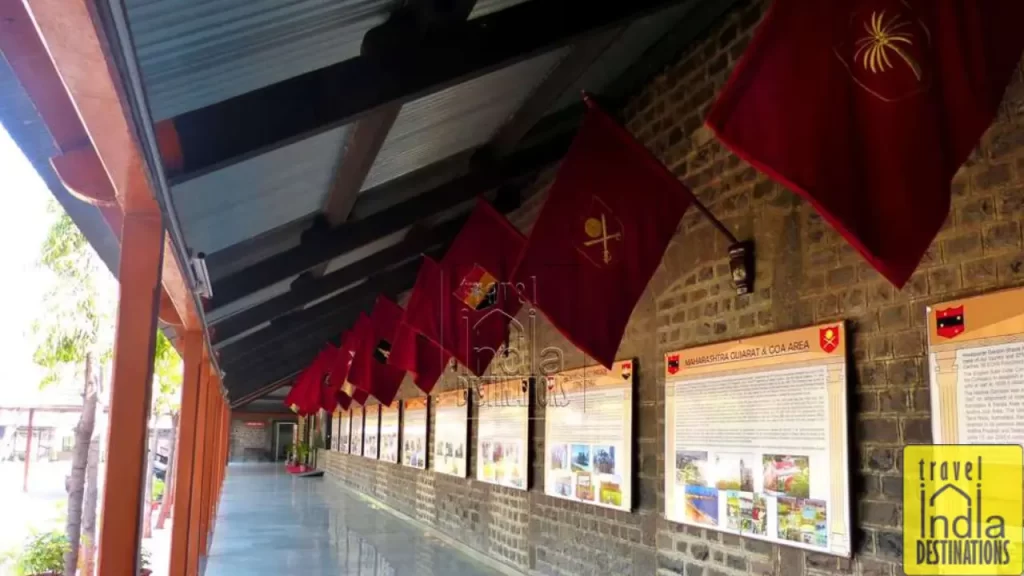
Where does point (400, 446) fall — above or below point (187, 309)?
below

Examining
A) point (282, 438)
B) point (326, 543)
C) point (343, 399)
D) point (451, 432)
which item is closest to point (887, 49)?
point (451, 432)

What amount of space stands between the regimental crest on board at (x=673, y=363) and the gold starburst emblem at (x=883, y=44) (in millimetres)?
2493

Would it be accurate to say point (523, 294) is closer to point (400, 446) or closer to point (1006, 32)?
point (1006, 32)

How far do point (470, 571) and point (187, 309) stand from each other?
378 cm

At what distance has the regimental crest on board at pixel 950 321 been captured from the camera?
2.81 meters

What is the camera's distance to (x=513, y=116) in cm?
522

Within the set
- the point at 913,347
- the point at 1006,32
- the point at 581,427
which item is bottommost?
the point at 581,427

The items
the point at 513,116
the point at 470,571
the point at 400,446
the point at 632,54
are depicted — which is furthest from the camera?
the point at 400,446

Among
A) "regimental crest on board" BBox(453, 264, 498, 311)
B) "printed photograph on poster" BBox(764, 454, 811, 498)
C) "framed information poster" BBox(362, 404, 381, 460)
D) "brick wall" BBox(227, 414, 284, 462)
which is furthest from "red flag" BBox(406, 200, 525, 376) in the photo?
"brick wall" BBox(227, 414, 284, 462)

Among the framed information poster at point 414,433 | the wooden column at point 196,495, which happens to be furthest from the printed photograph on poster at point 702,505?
the framed information poster at point 414,433

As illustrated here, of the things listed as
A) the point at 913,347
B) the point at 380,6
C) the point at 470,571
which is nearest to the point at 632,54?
the point at 380,6

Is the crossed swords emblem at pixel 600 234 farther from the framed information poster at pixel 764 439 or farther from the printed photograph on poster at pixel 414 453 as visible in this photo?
the printed photograph on poster at pixel 414 453

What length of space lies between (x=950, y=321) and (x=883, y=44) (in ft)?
3.73

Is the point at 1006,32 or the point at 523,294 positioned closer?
the point at 1006,32
